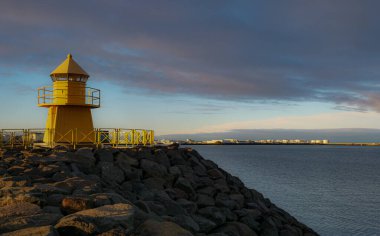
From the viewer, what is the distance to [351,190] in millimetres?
40156

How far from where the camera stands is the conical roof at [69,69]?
1962cm

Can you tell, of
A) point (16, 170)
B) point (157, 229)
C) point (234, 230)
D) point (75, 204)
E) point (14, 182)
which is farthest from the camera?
point (16, 170)

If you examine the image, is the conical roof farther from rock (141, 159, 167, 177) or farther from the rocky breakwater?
rock (141, 159, 167, 177)

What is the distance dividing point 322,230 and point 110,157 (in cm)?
1552

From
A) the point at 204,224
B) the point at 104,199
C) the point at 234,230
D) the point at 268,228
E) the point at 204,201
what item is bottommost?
the point at 268,228

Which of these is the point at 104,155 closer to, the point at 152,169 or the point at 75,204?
the point at 152,169

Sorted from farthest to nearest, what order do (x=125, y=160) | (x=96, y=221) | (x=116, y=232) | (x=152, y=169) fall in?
(x=125, y=160) < (x=152, y=169) < (x=96, y=221) < (x=116, y=232)

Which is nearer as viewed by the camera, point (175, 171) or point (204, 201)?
point (204, 201)

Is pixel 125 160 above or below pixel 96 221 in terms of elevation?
above

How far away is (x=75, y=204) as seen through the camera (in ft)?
25.0

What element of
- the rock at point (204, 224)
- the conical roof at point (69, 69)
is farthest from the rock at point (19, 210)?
the conical roof at point (69, 69)

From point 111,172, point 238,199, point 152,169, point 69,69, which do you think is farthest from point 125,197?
point 69,69

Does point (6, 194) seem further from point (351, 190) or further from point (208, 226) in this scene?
point (351, 190)

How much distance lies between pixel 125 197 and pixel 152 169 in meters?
3.96
